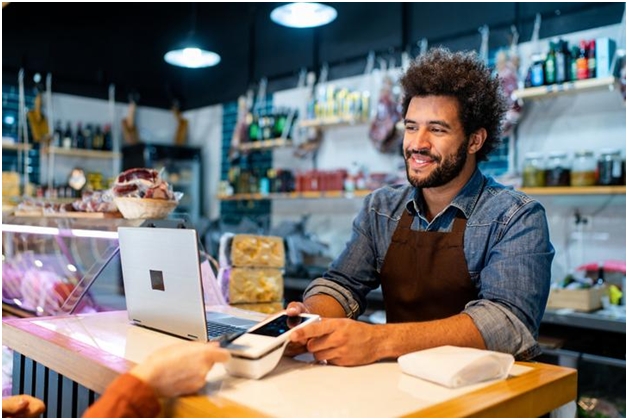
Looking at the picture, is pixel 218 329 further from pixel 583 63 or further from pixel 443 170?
pixel 583 63

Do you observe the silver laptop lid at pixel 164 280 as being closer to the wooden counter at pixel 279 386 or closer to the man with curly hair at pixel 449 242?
the wooden counter at pixel 279 386

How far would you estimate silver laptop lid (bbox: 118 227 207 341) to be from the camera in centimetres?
146

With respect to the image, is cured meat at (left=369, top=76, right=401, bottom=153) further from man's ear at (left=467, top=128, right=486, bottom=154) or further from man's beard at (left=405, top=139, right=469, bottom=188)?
man's beard at (left=405, top=139, right=469, bottom=188)

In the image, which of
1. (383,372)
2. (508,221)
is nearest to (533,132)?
(508,221)

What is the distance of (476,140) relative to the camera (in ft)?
6.61

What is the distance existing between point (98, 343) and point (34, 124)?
548 cm

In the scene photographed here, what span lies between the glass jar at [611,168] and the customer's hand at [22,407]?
10.8 ft

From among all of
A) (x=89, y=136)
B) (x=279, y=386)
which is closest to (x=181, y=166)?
(x=89, y=136)

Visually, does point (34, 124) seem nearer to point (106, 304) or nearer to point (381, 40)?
point (381, 40)

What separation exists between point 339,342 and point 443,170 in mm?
765

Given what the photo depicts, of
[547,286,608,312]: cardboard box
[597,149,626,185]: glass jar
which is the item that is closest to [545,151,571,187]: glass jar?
[597,149,626,185]: glass jar

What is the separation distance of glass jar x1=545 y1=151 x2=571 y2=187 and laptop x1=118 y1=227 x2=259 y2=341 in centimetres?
271

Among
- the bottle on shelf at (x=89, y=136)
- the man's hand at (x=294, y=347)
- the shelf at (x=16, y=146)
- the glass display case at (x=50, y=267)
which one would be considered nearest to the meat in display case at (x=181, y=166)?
the bottle on shelf at (x=89, y=136)

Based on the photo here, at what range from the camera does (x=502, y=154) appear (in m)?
4.55
